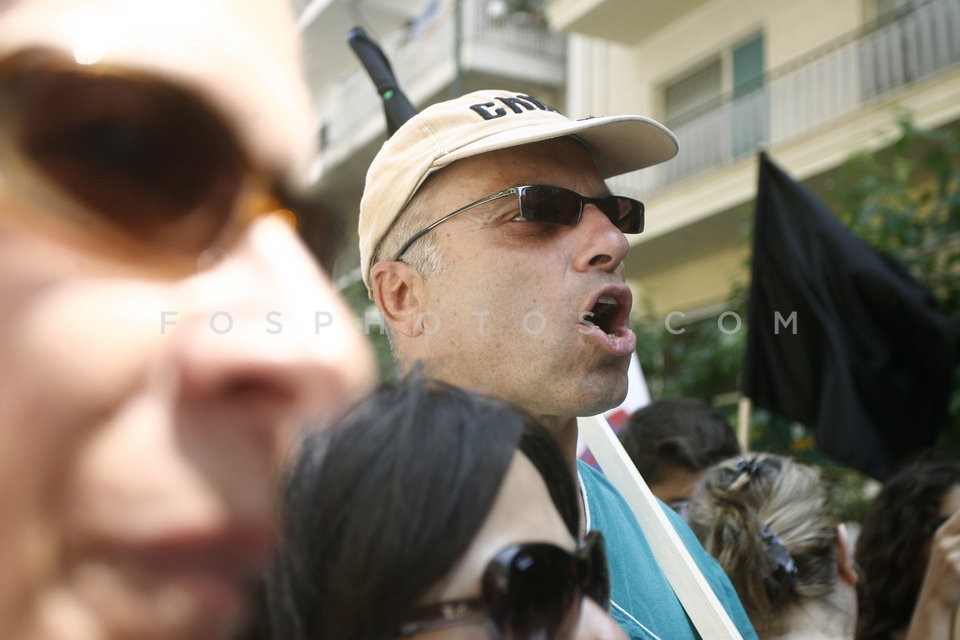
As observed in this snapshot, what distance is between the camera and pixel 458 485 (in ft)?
3.09

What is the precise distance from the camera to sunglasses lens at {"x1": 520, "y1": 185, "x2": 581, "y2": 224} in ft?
5.42

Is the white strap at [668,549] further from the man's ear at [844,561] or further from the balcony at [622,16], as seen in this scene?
the balcony at [622,16]

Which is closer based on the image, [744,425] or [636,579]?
[636,579]

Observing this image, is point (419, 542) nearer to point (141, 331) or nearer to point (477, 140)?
point (141, 331)

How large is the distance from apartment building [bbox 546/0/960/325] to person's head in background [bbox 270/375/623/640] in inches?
294

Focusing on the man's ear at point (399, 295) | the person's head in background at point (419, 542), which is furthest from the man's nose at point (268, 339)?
the man's ear at point (399, 295)

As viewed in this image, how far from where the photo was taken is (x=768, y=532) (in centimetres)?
231

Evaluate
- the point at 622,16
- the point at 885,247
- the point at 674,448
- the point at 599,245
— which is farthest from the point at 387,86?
the point at 622,16

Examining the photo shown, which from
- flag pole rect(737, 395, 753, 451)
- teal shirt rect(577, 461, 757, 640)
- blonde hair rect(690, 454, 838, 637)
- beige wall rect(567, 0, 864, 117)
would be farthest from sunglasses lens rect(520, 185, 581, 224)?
beige wall rect(567, 0, 864, 117)

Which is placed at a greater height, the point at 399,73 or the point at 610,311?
the point at 399,73

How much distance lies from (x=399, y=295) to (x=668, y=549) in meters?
0.64

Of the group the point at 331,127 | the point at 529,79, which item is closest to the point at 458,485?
the point at 331,127

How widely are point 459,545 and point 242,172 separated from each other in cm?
56

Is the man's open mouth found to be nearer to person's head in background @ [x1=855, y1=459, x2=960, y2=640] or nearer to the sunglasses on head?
the sunglasses on head
